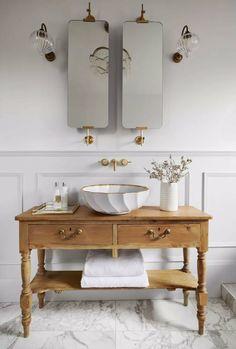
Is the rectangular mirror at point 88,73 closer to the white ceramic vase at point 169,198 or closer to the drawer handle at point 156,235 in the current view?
the white ceramic vase at point 169,198

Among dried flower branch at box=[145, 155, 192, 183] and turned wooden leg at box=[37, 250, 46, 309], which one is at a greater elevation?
dried flower branch at box=[145, 155, 192, 183]

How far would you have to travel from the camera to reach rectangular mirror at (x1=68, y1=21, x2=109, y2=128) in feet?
6.61

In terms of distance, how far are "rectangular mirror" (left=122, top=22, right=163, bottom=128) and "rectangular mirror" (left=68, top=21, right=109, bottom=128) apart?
0.49 feet

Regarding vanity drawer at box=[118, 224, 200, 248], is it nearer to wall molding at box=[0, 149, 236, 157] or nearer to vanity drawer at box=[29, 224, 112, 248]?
vanity drawer at box=[29, 224, 112, 248]

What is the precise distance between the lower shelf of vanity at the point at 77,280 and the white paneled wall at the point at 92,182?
167 mm

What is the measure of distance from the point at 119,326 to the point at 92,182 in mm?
986

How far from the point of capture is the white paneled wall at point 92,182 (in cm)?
210

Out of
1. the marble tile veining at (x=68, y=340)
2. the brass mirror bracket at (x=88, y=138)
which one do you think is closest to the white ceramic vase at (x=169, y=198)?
the brass mirror bracket at (x=88, y=138)

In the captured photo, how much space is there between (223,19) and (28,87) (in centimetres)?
153

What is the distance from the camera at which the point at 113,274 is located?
1.75m

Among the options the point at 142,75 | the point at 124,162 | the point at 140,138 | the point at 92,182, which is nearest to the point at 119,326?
the point at 92,182

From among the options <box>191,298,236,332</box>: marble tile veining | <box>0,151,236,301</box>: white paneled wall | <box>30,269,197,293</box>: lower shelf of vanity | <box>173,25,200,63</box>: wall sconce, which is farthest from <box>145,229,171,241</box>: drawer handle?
<box>173,25,200,63</box>: wall sconce

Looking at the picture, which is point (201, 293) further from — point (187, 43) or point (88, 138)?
point (187, 43)

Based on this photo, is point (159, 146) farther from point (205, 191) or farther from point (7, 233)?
point (7, 233)
